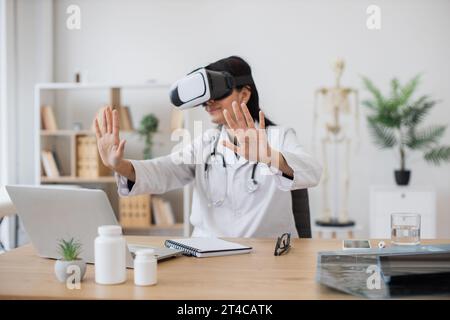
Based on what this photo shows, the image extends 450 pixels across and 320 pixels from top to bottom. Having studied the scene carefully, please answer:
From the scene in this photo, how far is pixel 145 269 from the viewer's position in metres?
1.20

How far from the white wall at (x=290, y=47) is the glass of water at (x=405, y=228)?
8.98ft

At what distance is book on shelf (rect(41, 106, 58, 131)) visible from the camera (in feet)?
13.6

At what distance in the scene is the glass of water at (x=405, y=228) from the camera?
5.46 feet

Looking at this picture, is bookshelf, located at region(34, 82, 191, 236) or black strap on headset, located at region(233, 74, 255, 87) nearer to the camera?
black strap on headset, located at region(233, 74, 255, 87)

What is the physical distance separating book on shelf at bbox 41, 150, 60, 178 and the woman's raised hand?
Result: 8.37 feet

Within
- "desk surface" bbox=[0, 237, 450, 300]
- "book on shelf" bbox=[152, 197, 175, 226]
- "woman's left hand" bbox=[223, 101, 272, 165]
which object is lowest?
"book on shelf" bbox=[152, 197, 175, 226]

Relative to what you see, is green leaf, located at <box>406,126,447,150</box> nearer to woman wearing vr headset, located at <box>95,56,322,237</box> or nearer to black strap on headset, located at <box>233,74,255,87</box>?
woman wearing vr headset, located at <box>95,56,322,237</box>

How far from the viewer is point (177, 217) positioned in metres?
4.41

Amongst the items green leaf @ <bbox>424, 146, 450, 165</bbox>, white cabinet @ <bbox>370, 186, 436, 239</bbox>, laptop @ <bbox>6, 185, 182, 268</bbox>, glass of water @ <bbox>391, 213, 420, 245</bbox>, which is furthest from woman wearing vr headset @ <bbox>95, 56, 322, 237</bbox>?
green leaf @ <bbox>424, 146, 450, 165</bbox>

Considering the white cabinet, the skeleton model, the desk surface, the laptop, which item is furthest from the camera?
the skeleton model

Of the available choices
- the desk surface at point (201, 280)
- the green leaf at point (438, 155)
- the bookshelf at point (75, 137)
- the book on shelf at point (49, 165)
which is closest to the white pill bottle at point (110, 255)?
the desk surface at point (201, 280)

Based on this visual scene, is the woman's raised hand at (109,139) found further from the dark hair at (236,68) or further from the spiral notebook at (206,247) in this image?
the dark hair at (236,68)

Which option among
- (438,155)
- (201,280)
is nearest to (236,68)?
(201,280)

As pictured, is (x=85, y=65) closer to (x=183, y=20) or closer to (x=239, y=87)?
(x=183, y=20)
